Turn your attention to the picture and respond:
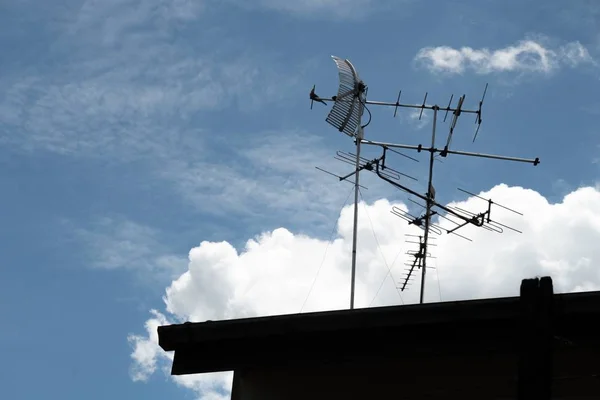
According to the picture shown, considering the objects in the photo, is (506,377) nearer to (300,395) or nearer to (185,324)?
(300,395)

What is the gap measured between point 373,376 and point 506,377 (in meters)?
1.13

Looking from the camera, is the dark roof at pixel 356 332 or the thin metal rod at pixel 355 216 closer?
the dark roof at pixel 356 332

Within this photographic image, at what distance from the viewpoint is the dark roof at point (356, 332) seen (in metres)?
6.68

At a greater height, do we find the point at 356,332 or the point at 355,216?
the point at 355,216

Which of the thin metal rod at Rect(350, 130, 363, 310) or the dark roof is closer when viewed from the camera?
the dark roof

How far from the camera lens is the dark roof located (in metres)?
6.68

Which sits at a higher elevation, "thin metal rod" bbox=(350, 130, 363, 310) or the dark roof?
"thin metal rod" bbox=(350, 130, 363, 310)

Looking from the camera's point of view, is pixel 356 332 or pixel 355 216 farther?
pixel 355 216

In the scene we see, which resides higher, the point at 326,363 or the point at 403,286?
the point at 403,286

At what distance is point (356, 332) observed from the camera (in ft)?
23.8

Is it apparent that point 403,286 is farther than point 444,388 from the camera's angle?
Yes

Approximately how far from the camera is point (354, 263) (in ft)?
36.8

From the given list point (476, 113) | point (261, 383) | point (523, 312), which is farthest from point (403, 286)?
point (523, 312)

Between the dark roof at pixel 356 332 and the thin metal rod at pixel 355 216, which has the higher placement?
the thin metal rod at pixel 355 216
